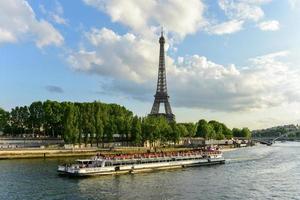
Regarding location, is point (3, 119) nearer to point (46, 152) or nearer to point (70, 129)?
point (70, 129)

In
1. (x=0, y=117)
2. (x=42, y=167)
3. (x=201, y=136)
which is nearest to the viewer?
(x=42, y=167)

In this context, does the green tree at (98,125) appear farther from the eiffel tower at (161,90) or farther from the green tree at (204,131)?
the green tree at (204,131)

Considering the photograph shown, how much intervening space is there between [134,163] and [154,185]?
1574 centimetres

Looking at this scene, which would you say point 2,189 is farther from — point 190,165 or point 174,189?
point 190,165

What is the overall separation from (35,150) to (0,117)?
117 ft

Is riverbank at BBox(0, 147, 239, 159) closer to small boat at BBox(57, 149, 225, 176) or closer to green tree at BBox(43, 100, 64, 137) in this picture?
small boat at BBox(57, 149, 225, 176)

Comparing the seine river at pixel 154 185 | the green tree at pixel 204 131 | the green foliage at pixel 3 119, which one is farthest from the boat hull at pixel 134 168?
the green tree at pixel 204 131

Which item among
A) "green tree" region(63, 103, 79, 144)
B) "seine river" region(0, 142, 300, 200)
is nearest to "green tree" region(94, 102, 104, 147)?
"green tree" region(63, 103, 79, 144)

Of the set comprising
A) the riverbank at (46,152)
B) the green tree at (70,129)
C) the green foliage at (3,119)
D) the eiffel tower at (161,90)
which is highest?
the eiffel tower at (161,90)

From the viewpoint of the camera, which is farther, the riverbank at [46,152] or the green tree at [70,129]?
the green tree at [70,129]

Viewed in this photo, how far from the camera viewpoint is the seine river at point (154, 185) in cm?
4976

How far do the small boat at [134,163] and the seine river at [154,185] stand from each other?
198 cm

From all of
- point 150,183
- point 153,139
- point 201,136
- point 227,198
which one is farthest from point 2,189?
point 201,136

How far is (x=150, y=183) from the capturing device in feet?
194
